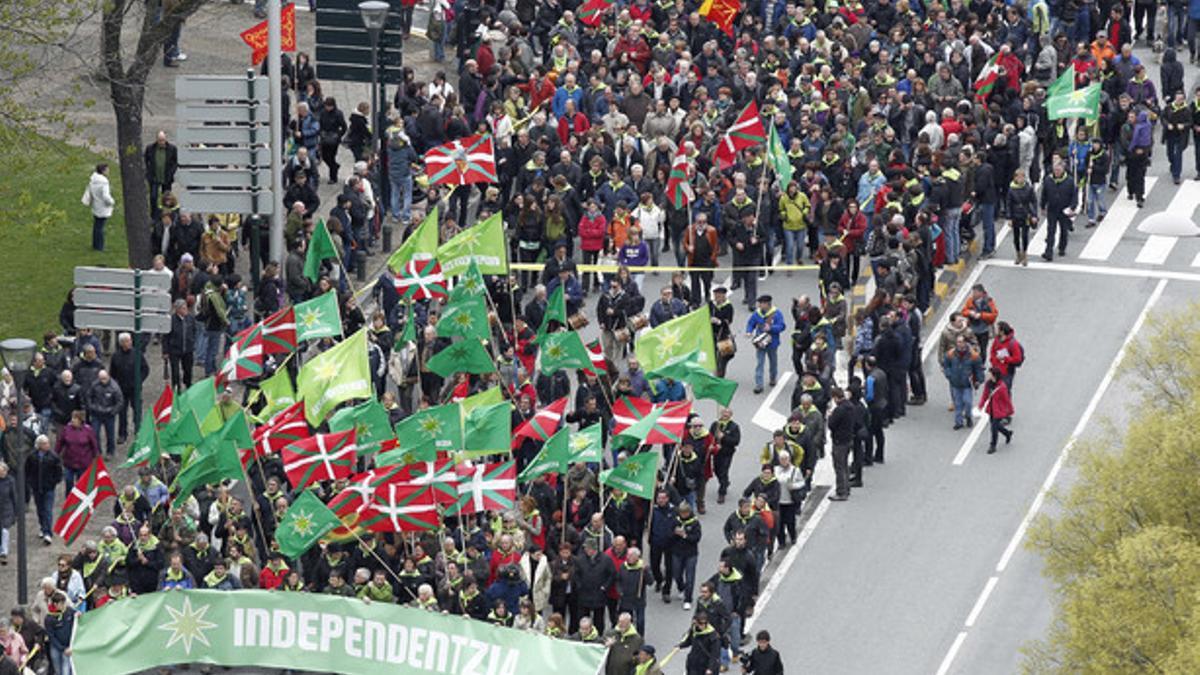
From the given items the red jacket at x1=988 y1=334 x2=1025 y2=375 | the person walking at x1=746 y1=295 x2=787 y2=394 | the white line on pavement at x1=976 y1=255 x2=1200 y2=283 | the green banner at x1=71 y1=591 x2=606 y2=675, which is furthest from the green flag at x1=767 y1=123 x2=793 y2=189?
the green banner at x1=71 y1=591 x2=606 y2=675

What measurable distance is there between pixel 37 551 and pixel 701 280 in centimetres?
1210

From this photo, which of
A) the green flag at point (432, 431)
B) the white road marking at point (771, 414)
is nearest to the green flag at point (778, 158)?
the white road marking at point (771, 414)

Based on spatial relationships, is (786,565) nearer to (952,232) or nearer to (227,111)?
(952,232)

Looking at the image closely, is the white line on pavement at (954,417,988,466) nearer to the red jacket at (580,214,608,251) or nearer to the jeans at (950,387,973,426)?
the jeans at (950,387,973,426)

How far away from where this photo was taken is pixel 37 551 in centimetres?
4341

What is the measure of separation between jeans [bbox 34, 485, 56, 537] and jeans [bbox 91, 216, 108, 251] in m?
10.3

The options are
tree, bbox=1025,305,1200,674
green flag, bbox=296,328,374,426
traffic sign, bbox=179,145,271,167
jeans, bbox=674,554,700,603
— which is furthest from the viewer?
traffic sign, bbox=179,145,271,167

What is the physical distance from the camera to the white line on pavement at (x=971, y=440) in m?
45.8

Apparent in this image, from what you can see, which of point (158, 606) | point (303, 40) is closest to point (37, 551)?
point (158, 606)

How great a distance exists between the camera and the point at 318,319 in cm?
4319

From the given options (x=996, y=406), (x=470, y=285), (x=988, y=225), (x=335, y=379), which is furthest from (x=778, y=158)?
(x=335, y=379)

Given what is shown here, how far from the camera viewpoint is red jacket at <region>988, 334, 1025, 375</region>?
45812 millimetres

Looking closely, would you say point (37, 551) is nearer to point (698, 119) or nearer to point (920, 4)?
point (698, 119)

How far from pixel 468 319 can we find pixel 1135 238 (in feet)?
48.0
